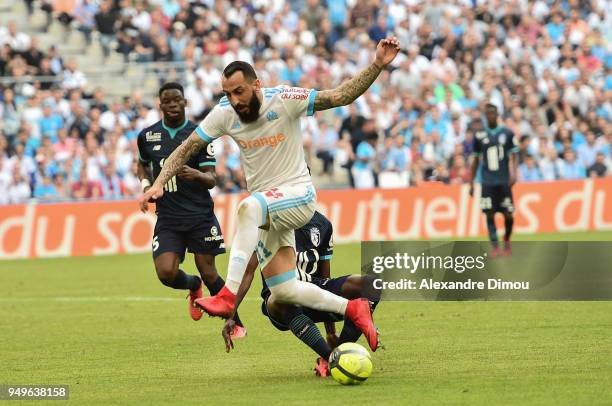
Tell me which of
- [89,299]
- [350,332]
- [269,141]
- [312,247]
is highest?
[269,141]

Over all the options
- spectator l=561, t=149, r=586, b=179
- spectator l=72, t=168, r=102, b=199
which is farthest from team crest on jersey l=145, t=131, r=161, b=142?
spectator l=561, t=149, r=586, b=179

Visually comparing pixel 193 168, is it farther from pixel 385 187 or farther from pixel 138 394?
pixel 385 187

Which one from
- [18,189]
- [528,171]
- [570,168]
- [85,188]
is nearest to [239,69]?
[18,189]

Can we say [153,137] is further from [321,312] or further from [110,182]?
[110,182]

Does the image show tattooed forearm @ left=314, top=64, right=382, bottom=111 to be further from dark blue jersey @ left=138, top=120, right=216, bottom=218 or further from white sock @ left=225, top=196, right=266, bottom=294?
dark blue jersey @ left=138, top=120, right=216, bottom=218

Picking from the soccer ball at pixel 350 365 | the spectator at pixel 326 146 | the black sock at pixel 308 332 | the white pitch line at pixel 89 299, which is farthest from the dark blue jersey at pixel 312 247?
the spectator at pixel 326 146

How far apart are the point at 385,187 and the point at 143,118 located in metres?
5.13

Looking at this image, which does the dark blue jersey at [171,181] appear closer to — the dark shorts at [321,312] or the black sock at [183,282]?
the black sock at [183,282]

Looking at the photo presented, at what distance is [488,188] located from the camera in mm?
21469

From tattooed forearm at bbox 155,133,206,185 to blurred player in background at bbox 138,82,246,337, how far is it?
2689mm

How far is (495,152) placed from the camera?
70.2 ft

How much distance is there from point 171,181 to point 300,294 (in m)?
3.54

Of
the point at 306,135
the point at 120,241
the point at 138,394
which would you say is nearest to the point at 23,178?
the point at 120,241

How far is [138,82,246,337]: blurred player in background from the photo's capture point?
12797mm
